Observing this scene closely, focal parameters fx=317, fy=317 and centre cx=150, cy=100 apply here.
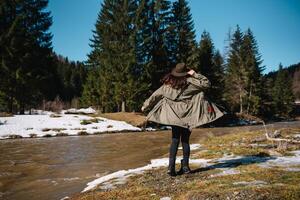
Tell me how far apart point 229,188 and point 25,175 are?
627cm

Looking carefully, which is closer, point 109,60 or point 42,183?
point 42,183

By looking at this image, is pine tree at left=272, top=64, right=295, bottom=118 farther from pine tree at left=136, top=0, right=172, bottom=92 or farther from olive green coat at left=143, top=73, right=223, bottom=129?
olive green coat at left=143, top=73, right=223, bottom=129

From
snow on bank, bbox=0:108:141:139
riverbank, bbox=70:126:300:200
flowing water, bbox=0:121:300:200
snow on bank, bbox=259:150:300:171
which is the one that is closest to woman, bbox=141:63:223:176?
riverbank, bbox=70:126:300:200

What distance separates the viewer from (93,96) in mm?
43875

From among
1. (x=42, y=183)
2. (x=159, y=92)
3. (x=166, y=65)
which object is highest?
(x=166, y=65)

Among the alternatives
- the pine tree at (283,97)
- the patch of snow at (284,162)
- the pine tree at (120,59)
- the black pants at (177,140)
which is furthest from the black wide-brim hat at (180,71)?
the pine tree at (283,97)

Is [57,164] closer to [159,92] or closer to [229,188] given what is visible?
[159,92]

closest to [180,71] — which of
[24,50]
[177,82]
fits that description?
[177,82]

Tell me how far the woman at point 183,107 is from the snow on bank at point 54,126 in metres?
16.7

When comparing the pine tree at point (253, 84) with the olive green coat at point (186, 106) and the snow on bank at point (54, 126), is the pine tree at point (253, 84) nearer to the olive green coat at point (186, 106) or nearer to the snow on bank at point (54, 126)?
the snow on bank at point (54, 126)

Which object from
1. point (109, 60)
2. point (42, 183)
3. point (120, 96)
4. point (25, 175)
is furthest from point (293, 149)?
point (109, 60)

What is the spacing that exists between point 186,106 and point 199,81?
56 centimetres

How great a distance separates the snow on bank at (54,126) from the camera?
21.6 meters

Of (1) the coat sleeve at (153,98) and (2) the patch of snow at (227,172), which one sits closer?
(2) the patch of snow at (227,172)
